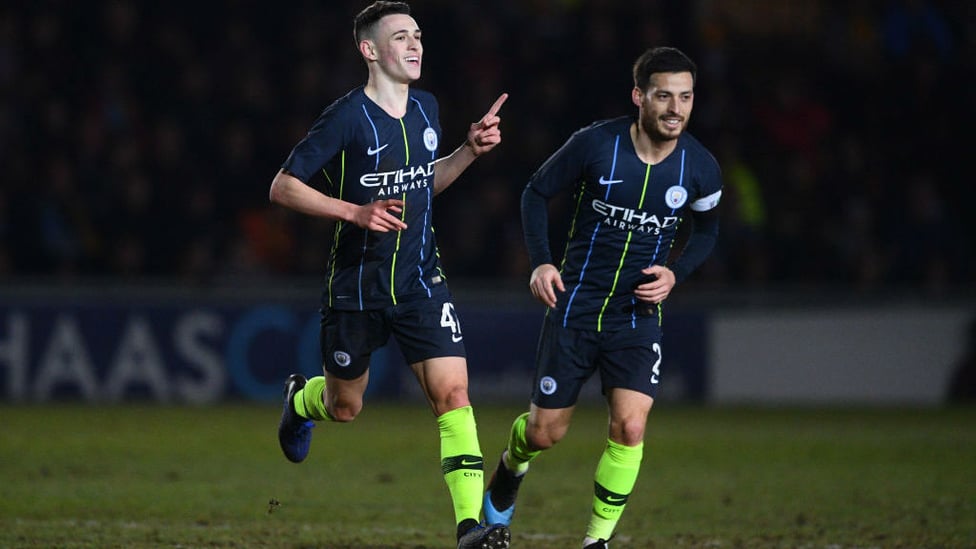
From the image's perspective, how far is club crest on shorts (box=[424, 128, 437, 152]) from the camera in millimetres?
6199

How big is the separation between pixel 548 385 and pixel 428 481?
116 inches

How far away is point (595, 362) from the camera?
6.43m

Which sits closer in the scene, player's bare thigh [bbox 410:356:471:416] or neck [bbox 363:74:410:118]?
player's bare thigh [bbox 410:356:471:416]

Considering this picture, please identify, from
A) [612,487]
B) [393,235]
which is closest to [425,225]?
[393,235]

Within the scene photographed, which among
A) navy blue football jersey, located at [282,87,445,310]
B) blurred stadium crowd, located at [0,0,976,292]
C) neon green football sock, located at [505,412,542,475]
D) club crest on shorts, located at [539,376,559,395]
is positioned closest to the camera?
navy blue football jersey, located at [282,87,445,310]

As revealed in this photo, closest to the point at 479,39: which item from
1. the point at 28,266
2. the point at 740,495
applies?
the point at 28,266

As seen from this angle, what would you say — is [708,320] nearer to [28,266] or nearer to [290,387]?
[28,266]

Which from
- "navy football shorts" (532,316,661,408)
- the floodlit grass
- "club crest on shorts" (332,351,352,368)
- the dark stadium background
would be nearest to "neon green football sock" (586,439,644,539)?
"navy football shorts" (532,316,661,408)

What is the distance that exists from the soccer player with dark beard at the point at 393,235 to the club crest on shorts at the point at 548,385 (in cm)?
42

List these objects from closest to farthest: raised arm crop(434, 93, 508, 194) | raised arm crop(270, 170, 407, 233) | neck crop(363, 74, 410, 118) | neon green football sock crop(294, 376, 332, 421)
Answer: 1. raised arm crop(270, 170, 407, 233)
2. neck crop(363, 74, 410, 118)
3. raised arm crop(434, 93, 508, 194)
4. neon green football sock crop(294, 376, 332, 421)

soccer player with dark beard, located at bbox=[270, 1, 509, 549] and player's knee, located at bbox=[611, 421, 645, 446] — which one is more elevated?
soccer player with dark beard, located at bbox=[270, 1, 509, 549]

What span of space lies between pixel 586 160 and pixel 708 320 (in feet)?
27.4

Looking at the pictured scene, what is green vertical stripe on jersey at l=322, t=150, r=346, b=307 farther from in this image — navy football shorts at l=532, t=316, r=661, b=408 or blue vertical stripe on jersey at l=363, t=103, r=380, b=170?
navy football shorts at l=532, t=316, r=661, b=408

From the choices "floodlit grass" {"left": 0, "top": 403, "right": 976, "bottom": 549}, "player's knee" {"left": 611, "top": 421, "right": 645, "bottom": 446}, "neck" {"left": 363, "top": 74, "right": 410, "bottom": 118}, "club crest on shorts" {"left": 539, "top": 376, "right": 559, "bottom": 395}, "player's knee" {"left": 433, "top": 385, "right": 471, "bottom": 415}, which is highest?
"neck" {"left": 363, "top": 74, "right": 410, "bottom": 118}
